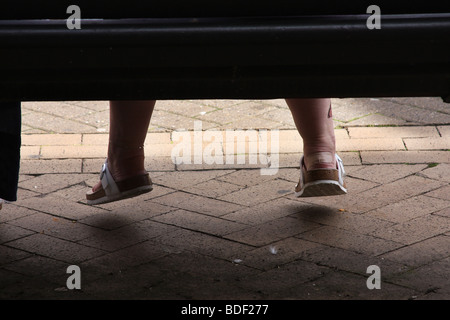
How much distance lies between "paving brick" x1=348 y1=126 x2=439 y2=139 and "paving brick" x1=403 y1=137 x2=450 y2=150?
1.9 inches

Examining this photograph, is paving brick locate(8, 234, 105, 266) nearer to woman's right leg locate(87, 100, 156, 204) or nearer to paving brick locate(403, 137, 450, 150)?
woman's right leg locate(87, 100, 156, 204)

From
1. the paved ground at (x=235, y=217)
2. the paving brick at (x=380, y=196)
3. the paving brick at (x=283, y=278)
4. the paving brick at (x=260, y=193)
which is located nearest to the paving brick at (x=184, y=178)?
the paved ground at (x=235, y=217)

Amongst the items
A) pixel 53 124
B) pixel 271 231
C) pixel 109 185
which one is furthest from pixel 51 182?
pixel 271 231

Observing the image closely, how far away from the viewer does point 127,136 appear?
303 cm

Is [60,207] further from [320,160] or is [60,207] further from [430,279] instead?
[430,279]

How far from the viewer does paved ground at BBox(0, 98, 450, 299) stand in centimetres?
243

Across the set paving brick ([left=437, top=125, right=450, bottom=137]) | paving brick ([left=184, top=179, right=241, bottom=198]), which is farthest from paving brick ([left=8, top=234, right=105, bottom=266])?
paving brick ([left=437, top=125, right=450, bottom=137])

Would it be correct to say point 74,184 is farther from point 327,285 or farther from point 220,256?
point 327,285

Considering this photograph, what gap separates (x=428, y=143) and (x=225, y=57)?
206 centimetres

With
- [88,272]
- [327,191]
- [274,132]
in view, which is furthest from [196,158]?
[88,272]

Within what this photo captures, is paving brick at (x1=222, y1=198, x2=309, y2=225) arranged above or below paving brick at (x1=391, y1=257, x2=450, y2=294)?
above

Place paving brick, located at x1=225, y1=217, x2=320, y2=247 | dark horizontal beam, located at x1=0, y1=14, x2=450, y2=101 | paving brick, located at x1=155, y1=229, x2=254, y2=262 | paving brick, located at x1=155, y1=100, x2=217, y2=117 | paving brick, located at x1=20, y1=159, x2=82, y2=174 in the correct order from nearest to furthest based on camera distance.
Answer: dark horizontal beam, located at x1=0, y1=14, x2=450, y2=101
paving brick, located at x1=155, y1=229, x2=254, y2=262
paving brick, located at x1=225, y1=217, x2=320, y2=247
paving brick, located at x1=20, y1=159, x2=82, y2=174
paving brick, located at x1=155, y1=100, x2=217, y2=117

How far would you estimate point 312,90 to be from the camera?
1.96 meters

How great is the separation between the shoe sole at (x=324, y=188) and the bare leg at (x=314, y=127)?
0.07 m
